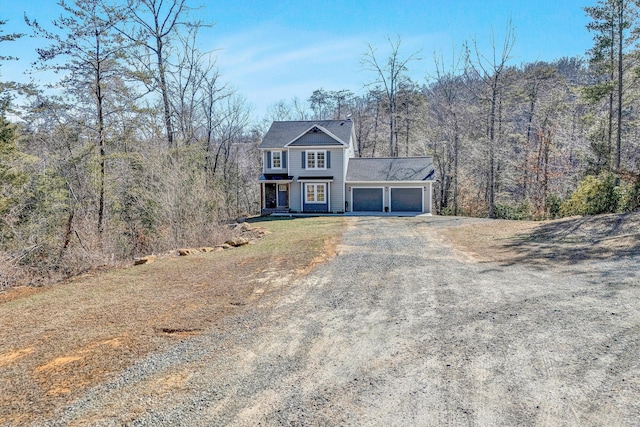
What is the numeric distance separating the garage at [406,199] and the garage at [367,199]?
783mm

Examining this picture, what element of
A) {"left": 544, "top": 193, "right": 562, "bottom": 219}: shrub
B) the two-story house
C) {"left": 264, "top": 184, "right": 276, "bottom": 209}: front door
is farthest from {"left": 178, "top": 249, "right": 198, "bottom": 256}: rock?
{"left": 544, "top": 193, "right": 562, "bottom": 219}: shrub

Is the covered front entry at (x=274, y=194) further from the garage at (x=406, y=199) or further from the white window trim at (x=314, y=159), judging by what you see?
the garage at (x=406, y=199)

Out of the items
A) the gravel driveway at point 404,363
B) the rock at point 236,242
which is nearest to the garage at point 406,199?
the rock at point 236,242

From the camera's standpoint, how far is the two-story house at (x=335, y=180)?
22.3 metres

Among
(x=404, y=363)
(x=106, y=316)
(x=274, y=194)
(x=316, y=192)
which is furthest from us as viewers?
(x=274, y=194)

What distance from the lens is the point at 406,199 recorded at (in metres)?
22.4

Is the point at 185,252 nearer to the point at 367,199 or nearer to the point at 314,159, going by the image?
the point at 314,159

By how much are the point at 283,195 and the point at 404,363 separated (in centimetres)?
2052

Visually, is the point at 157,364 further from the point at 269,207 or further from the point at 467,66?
the point at 467,66

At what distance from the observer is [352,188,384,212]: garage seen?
74.5ft

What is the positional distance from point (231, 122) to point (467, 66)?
1769 cm

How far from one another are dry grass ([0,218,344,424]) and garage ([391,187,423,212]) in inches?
548

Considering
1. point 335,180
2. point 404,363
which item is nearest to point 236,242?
point 404,363

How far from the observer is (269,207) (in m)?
24.1
